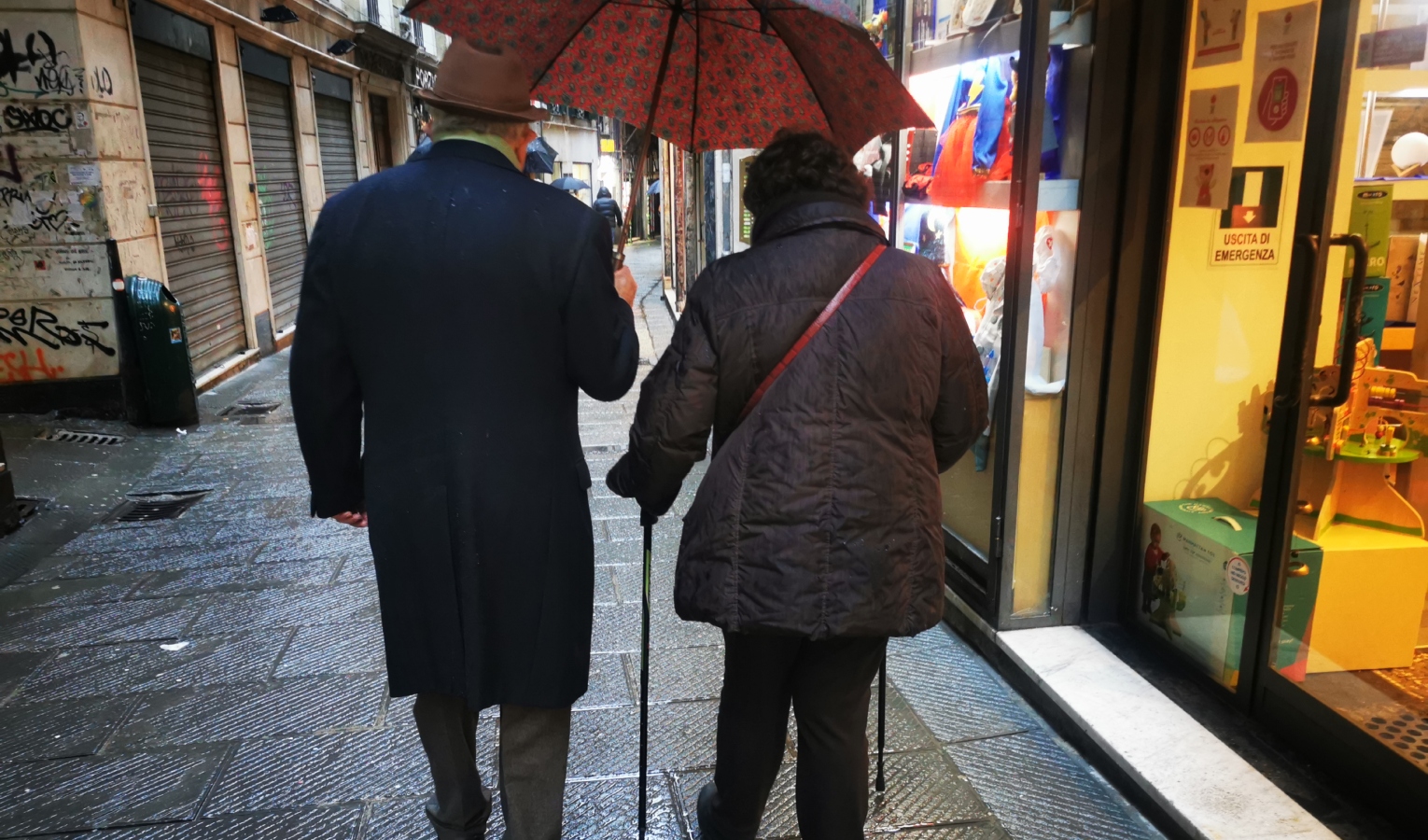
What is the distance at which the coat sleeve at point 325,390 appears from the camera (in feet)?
6.77

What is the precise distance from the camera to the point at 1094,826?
9.09 feet

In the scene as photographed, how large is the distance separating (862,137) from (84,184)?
7.12 m

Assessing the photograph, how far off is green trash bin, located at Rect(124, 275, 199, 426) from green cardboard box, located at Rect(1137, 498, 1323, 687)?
A: 6889mm

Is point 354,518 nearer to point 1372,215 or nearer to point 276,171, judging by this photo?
point 1372,215

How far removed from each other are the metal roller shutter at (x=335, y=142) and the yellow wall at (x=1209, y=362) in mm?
13232

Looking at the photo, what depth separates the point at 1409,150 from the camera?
2.87 metres

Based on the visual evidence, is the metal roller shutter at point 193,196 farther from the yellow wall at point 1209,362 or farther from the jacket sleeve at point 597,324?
the yellow wall at point 1209,362

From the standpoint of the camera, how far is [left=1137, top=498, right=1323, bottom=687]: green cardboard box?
3.07 m

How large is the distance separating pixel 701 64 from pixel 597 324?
106cm

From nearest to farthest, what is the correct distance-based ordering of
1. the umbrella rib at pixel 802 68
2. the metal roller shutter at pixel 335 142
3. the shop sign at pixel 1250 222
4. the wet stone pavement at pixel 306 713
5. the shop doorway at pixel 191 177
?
the umbrella rib at pixel 802 68, the wet stone pavement at pixel 306 713, the shop sign at pixel 1250 222, the shop doorway at pixel 191 177, the metal roller shutter at pixel 335 142

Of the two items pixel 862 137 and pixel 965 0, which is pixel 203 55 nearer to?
pixel 965 0

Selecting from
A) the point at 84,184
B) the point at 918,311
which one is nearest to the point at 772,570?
→ the point at 918,311

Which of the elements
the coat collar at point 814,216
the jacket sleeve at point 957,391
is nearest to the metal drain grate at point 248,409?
the coat collar at point 814,216

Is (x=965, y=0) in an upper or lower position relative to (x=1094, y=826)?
upper
